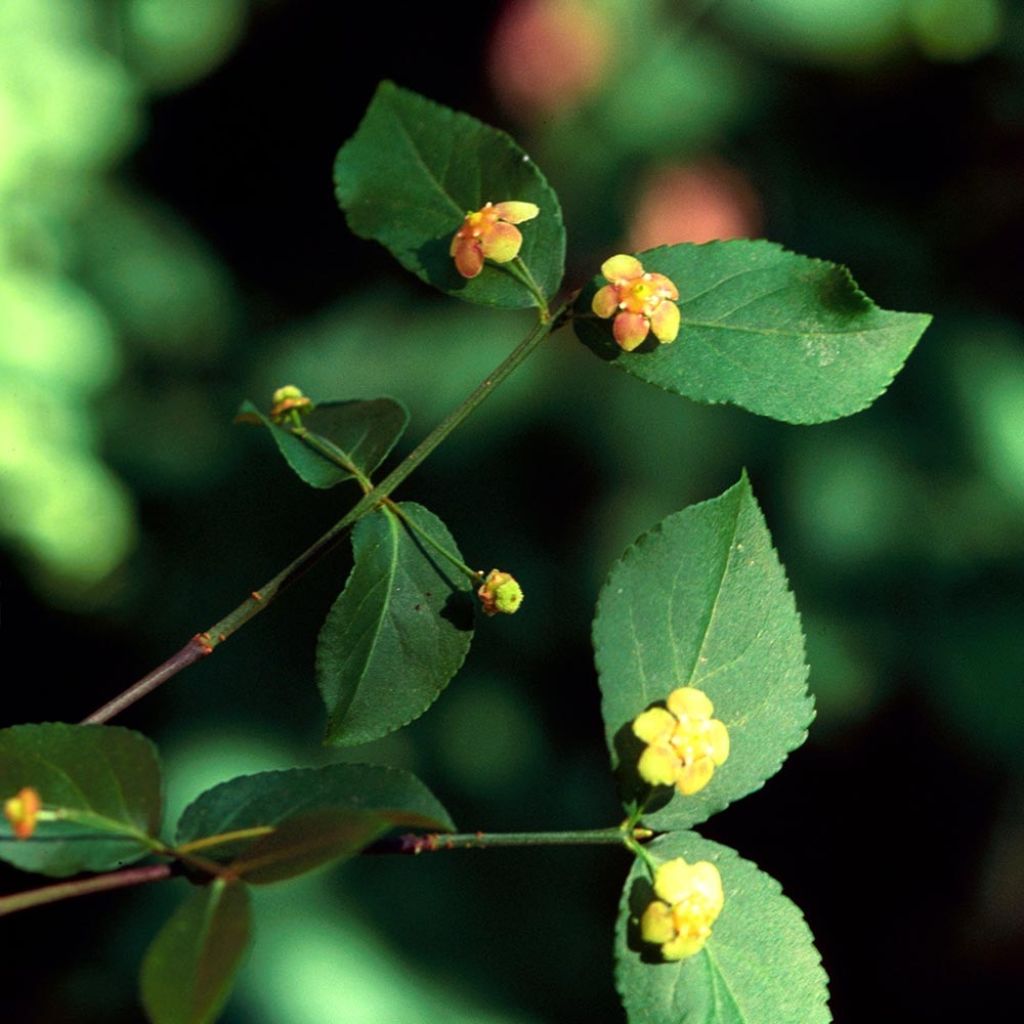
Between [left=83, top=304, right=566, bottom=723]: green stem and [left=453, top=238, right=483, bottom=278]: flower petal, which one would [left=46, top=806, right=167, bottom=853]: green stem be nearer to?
[left=83, top=304, right=566, bottom=723]: green stem

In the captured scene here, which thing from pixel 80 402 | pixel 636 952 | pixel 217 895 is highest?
pixel 217 895

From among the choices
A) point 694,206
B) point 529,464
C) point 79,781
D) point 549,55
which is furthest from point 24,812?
point 549,55

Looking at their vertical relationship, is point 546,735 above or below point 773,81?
below

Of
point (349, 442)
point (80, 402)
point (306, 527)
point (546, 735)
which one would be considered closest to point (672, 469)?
point (546, 735)

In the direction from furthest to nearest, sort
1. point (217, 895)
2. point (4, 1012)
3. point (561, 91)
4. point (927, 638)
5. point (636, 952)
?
point (561, 91) → point (4, 1012) → point (927, 638) → point (636, 952) → point (217, 895)

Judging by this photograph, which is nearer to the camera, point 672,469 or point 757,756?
point 757,756

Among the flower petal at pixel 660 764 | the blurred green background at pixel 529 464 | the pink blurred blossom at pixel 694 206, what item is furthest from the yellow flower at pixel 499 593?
the pink blurred blossom at pixel 694 206

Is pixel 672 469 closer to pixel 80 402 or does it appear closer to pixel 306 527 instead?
pixel 306 527
